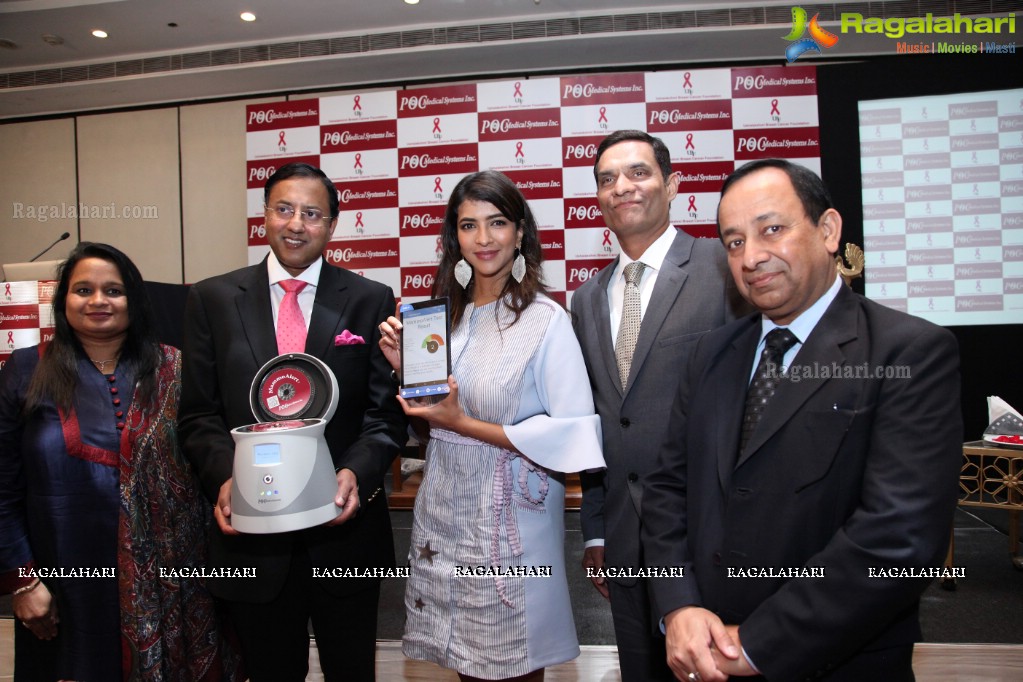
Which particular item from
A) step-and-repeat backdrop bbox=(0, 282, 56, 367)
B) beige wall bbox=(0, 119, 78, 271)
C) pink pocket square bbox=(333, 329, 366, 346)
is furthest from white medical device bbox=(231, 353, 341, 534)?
beige wall bbox=(0, 119, 78, 271)

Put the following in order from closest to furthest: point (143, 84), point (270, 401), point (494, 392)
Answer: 1. point (270, 401)
2. point (494, 392)
3. point (143, 84)

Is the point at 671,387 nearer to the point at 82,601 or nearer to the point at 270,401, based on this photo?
the point at 270,401

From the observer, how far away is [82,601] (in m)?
1.74

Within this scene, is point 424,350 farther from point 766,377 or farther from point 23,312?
point 23,312

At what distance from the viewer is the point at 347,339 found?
5.16 feet

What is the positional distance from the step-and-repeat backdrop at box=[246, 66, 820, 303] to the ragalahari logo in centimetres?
32

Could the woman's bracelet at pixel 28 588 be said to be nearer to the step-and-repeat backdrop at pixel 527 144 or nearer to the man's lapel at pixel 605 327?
the man's lapel at pixel 605 327

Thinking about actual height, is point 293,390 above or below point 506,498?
above

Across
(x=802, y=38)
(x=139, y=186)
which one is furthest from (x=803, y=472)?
(x=139, y=186)

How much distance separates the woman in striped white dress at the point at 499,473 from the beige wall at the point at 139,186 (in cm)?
491

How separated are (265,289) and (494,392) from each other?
0.66 metres

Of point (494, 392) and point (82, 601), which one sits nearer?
point (494, 392)

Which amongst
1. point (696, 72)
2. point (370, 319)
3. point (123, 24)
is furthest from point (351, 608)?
point (123, 24)

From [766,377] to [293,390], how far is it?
1039 millimetres
